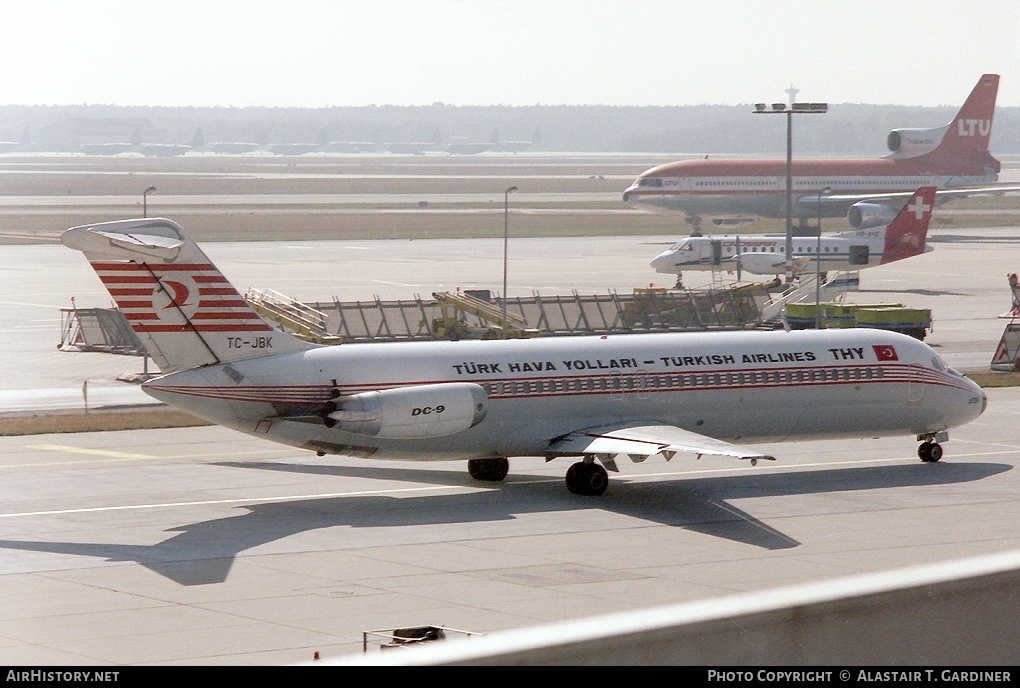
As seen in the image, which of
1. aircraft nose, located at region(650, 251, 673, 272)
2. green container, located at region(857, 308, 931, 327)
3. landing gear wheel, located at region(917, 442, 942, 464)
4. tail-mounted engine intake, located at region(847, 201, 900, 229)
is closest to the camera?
landing gear wheel, located at region(917, 442, 942, 464)

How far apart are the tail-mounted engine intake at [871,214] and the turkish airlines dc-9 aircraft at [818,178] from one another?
19.9 ft

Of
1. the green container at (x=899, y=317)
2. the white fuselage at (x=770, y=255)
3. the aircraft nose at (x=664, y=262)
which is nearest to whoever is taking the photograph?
the green container at (x=899, y=317)

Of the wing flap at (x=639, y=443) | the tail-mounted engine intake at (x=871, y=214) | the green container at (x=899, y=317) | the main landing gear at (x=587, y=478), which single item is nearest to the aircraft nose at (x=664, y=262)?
the green container at (x=899, y=317)

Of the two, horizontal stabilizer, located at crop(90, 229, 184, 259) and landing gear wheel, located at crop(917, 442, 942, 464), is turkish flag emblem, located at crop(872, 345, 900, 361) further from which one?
horizontal stabilizer, located at crop(90, 229, 184, 259)

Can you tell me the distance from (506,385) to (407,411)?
2665 mm

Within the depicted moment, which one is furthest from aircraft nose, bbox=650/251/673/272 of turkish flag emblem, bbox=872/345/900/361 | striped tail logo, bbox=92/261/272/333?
striped tail logo, bbox=92/261/272/333

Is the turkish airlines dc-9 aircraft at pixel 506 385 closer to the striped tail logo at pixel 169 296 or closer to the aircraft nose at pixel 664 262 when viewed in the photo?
the striped tail logo at pixel 169 296

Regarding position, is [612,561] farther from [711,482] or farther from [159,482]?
[159,482]

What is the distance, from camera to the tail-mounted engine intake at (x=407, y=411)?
2833 cm

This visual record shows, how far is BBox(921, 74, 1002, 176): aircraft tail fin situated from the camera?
120562mm

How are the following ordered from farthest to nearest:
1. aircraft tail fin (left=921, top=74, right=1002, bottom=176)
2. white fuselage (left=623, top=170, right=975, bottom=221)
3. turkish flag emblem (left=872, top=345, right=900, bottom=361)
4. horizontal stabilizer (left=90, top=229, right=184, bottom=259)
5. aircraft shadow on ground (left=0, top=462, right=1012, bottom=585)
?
aircraft tail fin (left=921, top=74, right=1002, bottom=176) → white fuselage (left=623, top=170, right=975, bottom=221) → turkish flag emblem (left=872, top=345, right=900, bottom=361) → horizontal stabilizer (left=90, top=229, right=184, bottom=259) → aircraft shadow on ground (left=0, top=462, right=1012, bottom=585)

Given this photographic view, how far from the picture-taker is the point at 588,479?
100 ft

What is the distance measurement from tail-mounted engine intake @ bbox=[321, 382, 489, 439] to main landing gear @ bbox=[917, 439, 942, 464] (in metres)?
12.4
